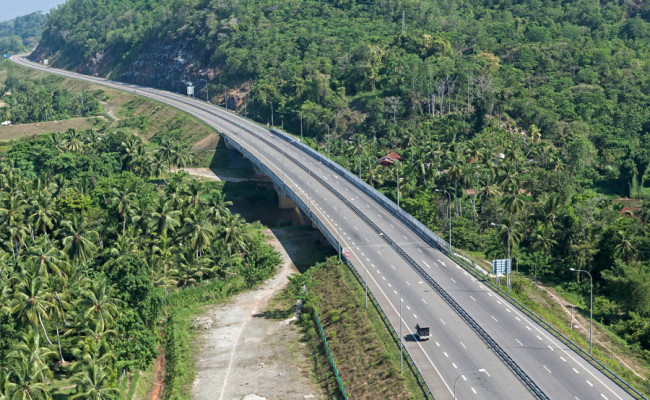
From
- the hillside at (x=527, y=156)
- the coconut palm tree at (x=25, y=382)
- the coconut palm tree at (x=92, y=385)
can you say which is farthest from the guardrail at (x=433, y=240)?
the coconut palm tree at (x=25, y=382)

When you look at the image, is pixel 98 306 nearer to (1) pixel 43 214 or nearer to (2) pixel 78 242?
(2) pixel 78 242

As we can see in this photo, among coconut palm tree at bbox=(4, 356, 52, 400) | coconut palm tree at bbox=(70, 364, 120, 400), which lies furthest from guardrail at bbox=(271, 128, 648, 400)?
coconut palm tree at bbox=(4, 356, 52, 400)

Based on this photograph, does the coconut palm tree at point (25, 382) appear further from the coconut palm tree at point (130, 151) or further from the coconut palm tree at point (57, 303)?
the coconut palm tree at point (130, 151)

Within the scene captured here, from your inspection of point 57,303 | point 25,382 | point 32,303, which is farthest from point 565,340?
point 32,303

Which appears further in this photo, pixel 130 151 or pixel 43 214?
pixel 130 151

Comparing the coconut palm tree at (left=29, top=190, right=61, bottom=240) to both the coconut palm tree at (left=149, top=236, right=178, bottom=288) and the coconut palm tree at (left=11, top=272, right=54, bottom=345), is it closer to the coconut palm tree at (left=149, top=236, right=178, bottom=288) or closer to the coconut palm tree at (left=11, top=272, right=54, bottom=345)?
the coconut palm tree at (left=149, top=236, right=178, bottom=288)
